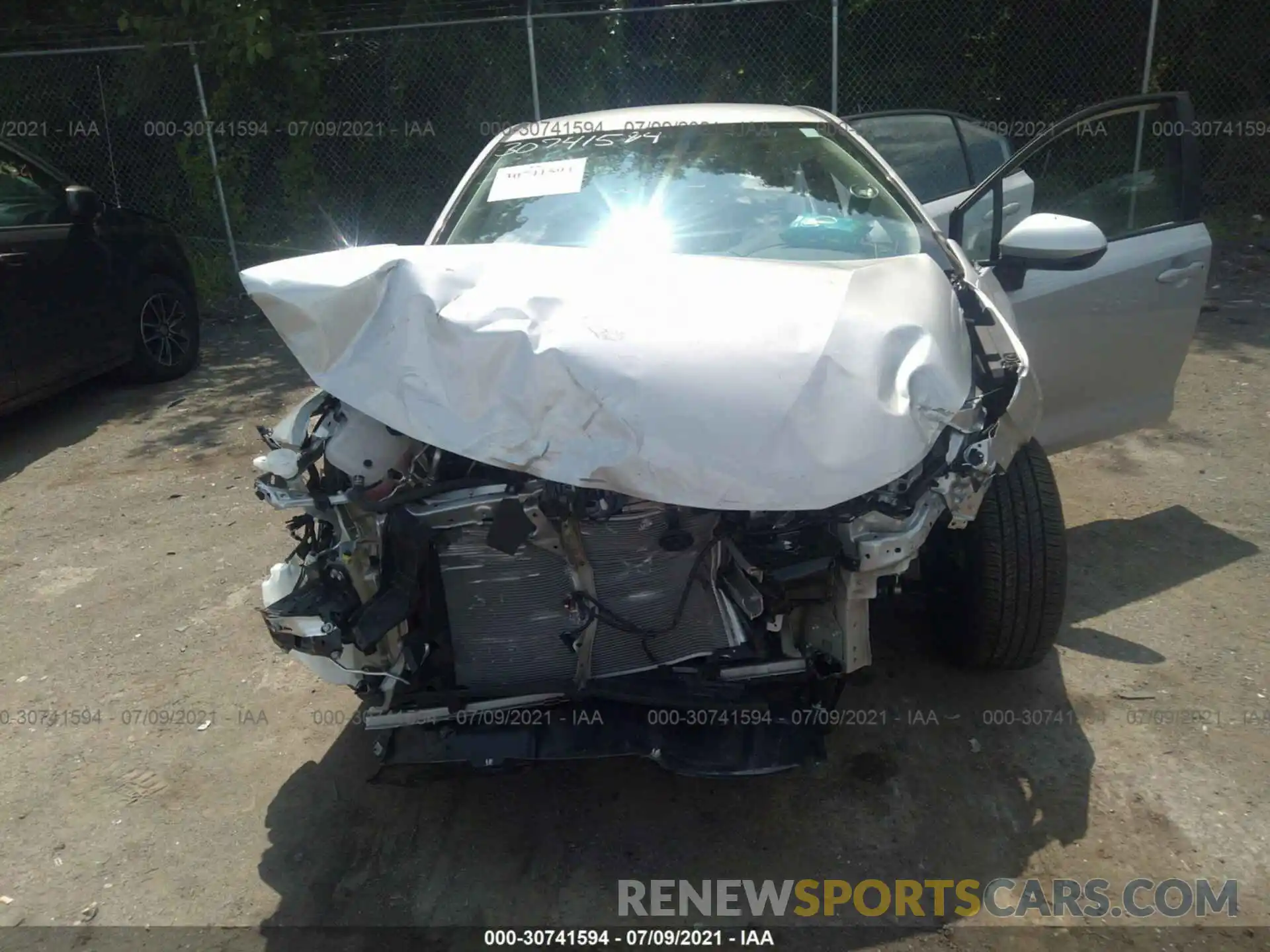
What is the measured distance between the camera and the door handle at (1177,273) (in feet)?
12.0

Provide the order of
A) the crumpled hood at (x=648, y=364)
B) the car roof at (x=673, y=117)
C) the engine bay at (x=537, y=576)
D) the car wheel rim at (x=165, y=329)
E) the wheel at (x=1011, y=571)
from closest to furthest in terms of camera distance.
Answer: the crumpled hood at (x=648, y=364), the engine bay at (x=537, y=576), the wheel at (x=1011, y=571), the car roof at (x=673, y=117), the car wheel rim at (x=165, y=329)

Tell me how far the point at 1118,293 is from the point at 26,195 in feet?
19.2

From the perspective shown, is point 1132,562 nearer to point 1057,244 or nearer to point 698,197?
point 1057,244

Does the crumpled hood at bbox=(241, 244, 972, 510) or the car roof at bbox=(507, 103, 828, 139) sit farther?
the car roof at bbox=(507, 103, 828, 139)

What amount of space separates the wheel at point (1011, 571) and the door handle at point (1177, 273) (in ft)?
3.47

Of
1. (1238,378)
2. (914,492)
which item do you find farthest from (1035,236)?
(1238,378)

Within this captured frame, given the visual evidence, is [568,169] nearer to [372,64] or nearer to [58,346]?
[58,346]

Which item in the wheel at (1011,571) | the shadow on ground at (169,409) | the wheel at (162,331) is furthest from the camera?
the wheel at (162,331)

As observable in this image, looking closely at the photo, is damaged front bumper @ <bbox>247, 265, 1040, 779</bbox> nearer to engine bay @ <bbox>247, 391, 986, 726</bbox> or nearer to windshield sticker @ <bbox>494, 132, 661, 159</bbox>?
engine bay @ <bbox>247, 391, 986, 726</bbox>

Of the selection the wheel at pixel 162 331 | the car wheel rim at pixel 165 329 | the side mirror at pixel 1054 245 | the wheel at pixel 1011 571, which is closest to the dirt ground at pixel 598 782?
the wheel at pixel 1011 571

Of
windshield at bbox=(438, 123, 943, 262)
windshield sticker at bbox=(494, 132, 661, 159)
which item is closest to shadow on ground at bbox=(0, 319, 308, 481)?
windshield sticker at bbox=(494, 132, 661, 159)

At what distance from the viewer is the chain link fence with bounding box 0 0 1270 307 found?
8.81 meters

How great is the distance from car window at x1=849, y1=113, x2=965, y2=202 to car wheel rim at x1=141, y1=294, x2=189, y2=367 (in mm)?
4727

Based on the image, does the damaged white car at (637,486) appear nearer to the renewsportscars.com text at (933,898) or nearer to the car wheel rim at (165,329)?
the renewsportscars.com text at (933,898)
